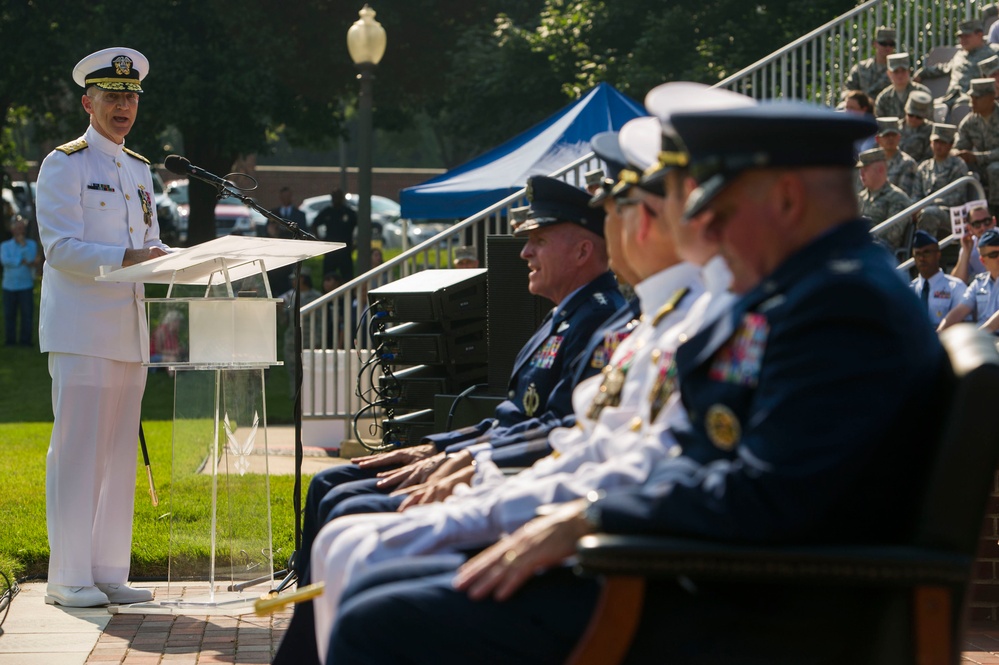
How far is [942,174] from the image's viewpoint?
13.5m

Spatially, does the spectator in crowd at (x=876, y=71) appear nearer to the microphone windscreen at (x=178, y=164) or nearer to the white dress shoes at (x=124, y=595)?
the microphone windscreen at (x=178, y=164)

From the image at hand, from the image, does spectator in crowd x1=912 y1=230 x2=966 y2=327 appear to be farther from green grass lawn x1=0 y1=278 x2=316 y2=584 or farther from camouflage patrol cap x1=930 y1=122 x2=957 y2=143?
green grass lawn x1=0 y1=278 x2=316 y2=584

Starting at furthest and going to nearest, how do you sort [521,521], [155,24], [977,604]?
[155,24], [977,604], [521,521]

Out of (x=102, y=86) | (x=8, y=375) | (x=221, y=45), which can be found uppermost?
(x=221, y=45)

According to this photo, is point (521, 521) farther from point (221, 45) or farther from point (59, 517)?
point (221, 45)

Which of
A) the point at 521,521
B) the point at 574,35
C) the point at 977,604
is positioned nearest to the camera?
the point at 521,521

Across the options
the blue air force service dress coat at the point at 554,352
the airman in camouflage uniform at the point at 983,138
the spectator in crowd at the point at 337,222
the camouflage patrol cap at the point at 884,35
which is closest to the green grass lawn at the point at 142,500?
the blue air force service dress coat at the point at 554,352

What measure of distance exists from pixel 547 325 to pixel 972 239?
7641mm

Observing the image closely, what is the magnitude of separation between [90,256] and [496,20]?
27.5m

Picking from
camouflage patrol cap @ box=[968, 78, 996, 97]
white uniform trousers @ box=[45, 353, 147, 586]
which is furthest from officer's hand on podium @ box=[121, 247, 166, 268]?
camouflage patrol cap @ box=[968, 78, 996, 97]

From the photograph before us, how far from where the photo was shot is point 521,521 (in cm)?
318

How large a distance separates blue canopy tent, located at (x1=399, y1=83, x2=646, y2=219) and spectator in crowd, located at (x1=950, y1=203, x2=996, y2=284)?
5450 millimetres

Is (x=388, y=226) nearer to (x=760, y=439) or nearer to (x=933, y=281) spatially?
→ (x=933, y=281)


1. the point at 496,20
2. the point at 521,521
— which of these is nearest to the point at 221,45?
the point at 496,20
